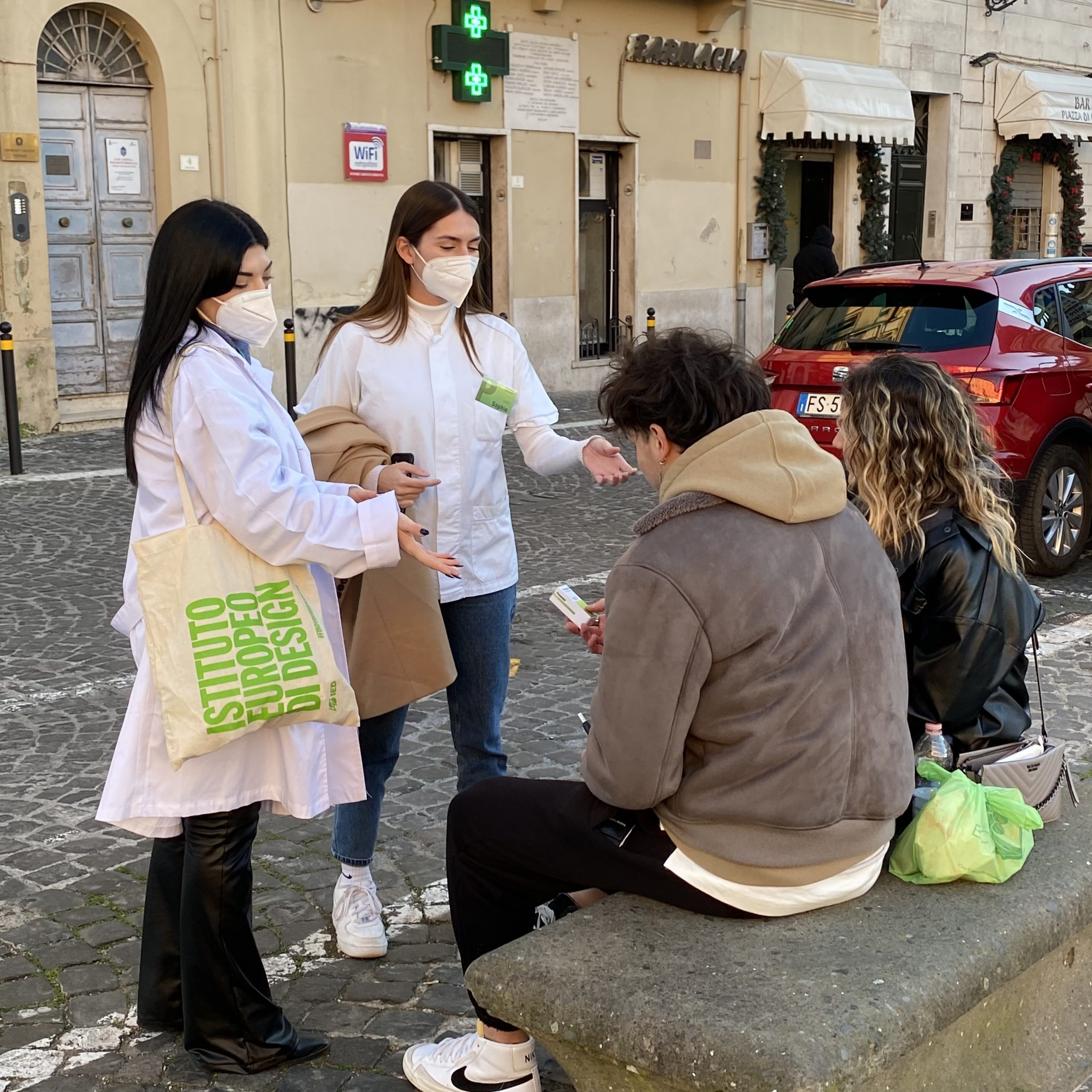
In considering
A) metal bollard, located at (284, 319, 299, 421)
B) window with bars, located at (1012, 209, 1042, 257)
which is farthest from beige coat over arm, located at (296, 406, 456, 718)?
window with bars, located at (1012, 209, 1042, 257)

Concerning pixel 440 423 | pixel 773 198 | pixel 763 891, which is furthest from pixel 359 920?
pixel 773 198

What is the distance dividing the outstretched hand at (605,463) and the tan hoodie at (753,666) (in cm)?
100

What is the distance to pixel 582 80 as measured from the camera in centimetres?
1756

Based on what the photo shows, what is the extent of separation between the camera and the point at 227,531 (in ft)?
10.1

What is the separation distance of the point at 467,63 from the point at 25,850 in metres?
13.0

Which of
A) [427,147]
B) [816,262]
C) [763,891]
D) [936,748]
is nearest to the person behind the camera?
[763,891]

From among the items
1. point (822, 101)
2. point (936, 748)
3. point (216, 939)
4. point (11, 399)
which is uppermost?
point (822, 101)

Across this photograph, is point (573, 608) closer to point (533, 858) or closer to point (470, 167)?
point (533, 858)

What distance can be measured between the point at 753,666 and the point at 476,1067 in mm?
1105

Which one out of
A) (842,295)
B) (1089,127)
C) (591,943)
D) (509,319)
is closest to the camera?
(591,943)

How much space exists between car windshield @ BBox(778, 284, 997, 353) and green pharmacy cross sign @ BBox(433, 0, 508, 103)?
8.04 metres

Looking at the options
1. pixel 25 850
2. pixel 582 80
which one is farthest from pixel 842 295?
pixel 582 80

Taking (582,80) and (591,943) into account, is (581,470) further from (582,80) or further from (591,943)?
(591,943)

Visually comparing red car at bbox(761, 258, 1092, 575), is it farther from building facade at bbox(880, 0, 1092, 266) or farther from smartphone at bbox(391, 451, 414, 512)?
building facade at bbox(880, 0, 1092, 266)
